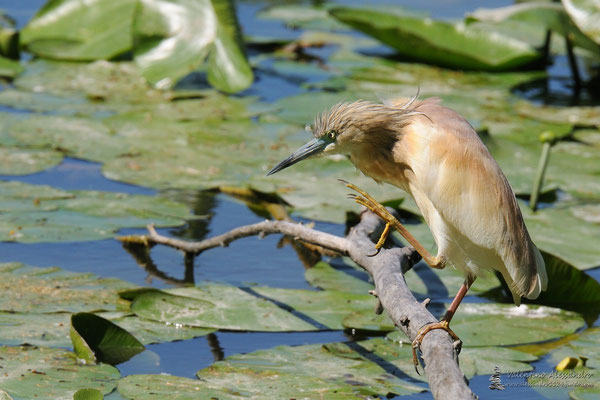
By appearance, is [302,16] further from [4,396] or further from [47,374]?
[4,396]

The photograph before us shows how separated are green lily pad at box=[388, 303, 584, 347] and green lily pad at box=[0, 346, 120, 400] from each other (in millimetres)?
1123

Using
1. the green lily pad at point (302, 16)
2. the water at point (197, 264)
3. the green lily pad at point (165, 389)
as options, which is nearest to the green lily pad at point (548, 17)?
the green lily pad at point (302, 16)

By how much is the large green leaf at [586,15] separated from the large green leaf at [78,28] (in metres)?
3.12

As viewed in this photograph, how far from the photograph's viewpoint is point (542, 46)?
7516 mm

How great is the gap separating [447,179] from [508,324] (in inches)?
37.5

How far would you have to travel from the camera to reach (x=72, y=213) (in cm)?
434

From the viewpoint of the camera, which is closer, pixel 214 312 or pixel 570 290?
pixel 214 312

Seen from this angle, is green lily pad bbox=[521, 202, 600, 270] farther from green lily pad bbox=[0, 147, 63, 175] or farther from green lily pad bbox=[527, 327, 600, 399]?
green lily pad bbox=[0, 147, 63, 175]

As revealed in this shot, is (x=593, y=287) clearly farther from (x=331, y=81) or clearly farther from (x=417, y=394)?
(x=331, y=81)

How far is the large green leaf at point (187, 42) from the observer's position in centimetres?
603

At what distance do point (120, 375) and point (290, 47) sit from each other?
4991 millimetres

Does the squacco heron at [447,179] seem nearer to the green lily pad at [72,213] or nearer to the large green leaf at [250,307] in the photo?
the large green leaf at [250,307]

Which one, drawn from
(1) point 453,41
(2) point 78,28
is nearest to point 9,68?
(2) point 78,28

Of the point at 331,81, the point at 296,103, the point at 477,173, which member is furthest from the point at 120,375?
the point at 331,81
